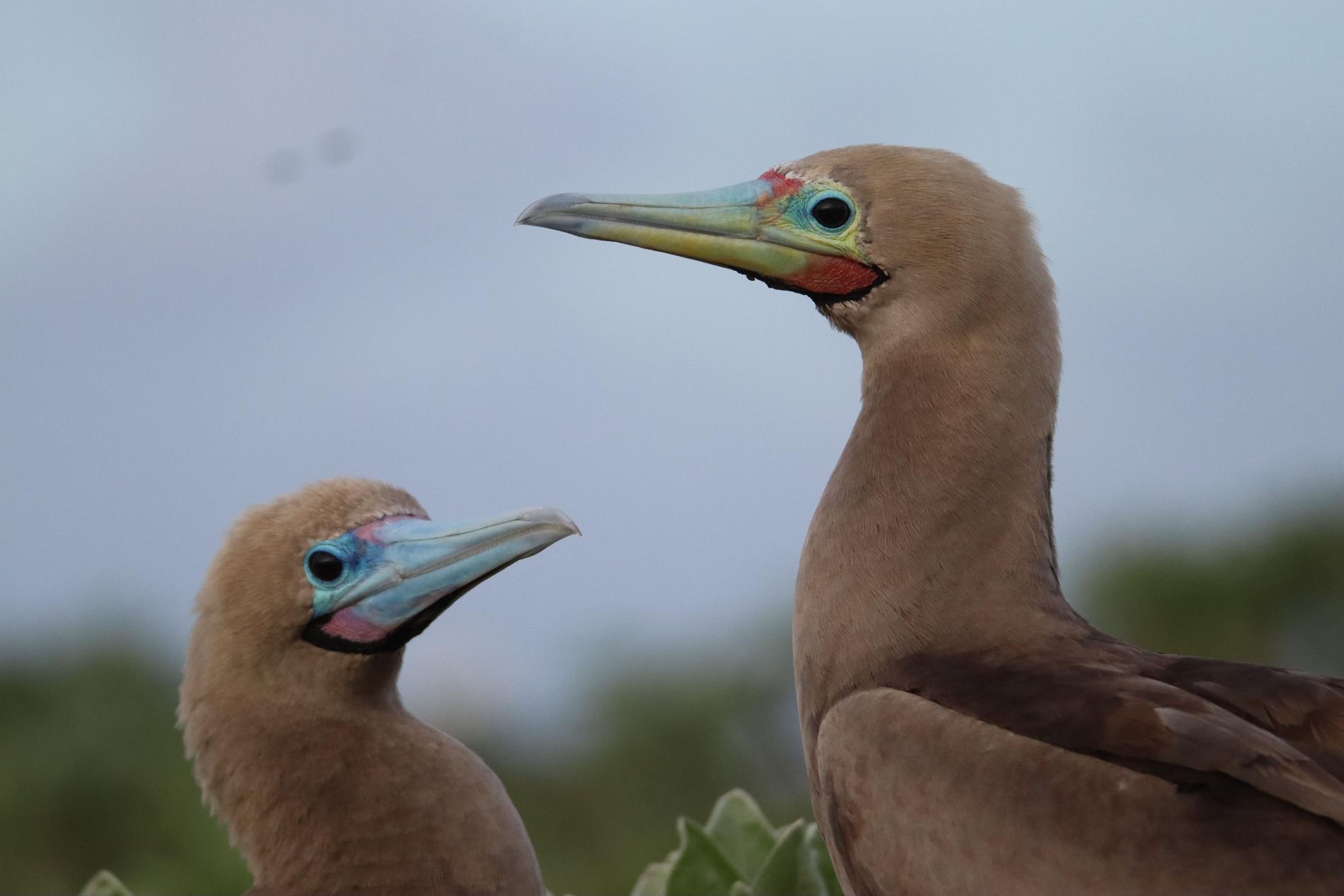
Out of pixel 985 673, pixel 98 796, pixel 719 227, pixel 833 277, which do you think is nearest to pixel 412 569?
pixel 719 227

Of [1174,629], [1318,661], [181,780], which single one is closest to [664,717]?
[181,780]

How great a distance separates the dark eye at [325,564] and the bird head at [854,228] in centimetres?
103

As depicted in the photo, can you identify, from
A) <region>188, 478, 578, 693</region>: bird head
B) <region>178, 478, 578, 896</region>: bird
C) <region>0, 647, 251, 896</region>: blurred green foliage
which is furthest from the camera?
<region>0, 647, 251, 896</region>: blurred green foliage

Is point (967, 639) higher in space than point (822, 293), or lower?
→ lower

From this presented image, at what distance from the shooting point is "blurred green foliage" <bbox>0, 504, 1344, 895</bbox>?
8.09m

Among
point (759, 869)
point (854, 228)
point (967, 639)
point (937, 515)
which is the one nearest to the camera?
point (967, 639)

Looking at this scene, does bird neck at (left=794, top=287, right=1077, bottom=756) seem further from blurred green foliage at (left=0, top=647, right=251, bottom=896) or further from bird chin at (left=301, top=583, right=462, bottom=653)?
blurred green foliage at (left=0, top=647, right=251, bottom=896)

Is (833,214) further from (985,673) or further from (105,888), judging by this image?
(105,888)

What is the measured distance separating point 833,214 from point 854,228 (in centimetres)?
7

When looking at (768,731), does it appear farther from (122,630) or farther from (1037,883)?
(1037,883)

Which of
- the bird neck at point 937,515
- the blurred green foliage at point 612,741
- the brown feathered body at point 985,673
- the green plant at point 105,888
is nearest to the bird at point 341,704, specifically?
the green plant at point 105,888

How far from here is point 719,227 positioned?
4.15 m

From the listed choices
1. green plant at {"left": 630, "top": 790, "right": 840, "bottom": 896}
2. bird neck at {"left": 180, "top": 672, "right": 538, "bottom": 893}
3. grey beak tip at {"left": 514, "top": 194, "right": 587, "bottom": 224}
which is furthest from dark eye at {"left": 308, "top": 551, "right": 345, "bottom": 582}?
green plant at {"left": 630, "top": 790, "right": 840, "bottom": 896}

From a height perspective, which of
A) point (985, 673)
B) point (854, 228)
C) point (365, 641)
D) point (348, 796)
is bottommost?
point (348, 796)
